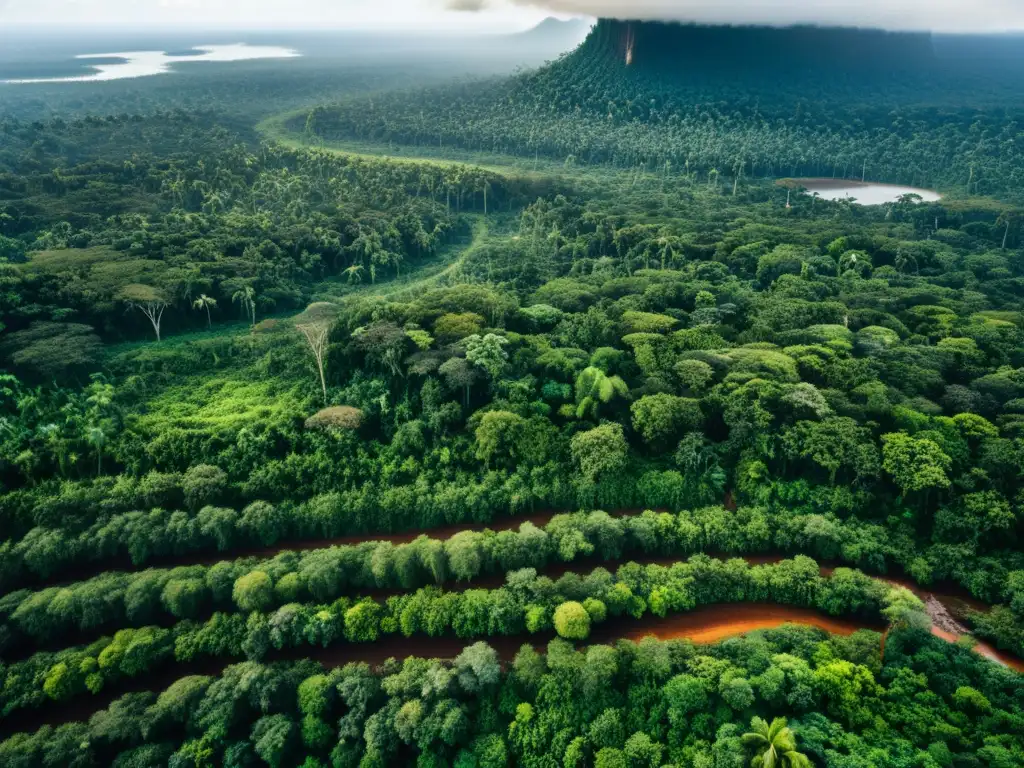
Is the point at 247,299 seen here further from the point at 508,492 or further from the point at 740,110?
the point at 740,110

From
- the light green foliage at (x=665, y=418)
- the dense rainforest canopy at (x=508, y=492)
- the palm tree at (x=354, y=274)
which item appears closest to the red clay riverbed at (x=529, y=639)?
the dense rainforest canopy at (x=508, y=492)

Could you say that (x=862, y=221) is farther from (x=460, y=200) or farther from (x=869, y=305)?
(x=460, y=200)

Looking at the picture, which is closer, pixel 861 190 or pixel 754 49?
pixel 861 190

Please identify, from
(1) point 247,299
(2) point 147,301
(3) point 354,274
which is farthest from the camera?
(3) point 354,274

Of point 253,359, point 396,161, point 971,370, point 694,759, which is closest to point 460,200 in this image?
point 396,161

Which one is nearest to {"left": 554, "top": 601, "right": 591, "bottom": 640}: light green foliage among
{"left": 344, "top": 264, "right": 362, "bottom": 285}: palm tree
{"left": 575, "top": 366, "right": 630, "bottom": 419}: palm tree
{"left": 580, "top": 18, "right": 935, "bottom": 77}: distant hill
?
{"left": 575, "top": 366, "right": 630, "bottom": 419}: palm tree

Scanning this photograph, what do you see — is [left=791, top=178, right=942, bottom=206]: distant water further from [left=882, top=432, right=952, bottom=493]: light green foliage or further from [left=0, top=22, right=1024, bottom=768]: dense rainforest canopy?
[left=882, top=432, right=952, bottom=493]: light green foliage

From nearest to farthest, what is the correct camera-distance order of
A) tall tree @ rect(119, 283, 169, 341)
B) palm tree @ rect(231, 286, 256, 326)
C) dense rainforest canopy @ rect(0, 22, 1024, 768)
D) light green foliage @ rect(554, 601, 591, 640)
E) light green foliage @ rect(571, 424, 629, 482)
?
dense rainforest canopy @ rect(0, 22, 1024, 768) < light green foliage @ rect(554, 601, 591, 640) < light green foliage @ rect(571, 424, 629, 482) < tall tree @ rect(119, 283, 169, 341) < palm tree @ rect(231, 286, 256, 326)

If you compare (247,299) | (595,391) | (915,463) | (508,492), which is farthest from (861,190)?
(508,492)

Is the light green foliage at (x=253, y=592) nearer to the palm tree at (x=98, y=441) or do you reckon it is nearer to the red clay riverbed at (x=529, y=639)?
the red clay riverbed at (x=529, y=639)
